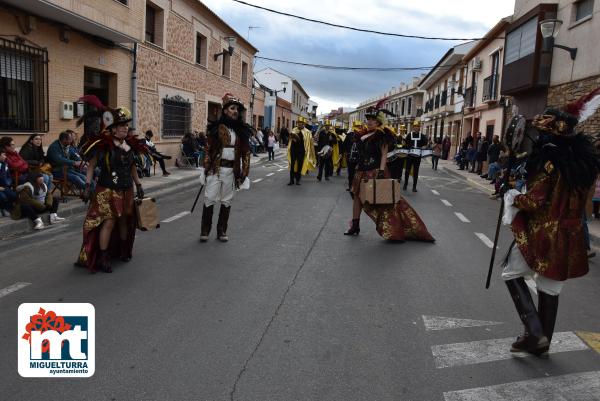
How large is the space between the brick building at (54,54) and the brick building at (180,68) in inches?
91.7

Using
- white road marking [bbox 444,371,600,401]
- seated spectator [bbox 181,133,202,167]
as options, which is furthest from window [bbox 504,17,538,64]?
white road marking [bbox 444,371,600,401]

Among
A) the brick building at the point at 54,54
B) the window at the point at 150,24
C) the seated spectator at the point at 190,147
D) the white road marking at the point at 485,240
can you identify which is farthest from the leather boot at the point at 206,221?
the window at the point at 150,24

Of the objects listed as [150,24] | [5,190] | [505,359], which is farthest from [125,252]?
[150,24]

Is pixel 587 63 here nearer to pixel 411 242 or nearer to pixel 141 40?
pixel 411 242

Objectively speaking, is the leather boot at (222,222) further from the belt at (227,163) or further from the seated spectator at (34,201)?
the seated spectator at (34,201)

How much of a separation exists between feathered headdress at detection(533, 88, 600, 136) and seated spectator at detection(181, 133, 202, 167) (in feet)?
53.2

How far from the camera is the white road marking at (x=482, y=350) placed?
12.1ft

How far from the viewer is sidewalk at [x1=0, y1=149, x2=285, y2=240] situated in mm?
7448

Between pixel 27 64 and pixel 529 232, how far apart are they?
35.9ft

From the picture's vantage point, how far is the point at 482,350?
3.87m

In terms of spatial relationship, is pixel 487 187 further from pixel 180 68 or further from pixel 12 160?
pixel 12 160

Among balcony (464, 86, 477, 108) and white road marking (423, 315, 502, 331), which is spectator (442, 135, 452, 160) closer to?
balcony (464, 86, 477, 108)

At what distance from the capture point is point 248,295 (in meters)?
4.89

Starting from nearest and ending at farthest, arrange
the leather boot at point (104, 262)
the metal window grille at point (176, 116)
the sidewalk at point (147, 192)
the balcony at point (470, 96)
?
the leather boot at point (104, 262)
the sidewalk at point (147, 192)
the metal window grille at point (176, 116)
the balcony at point (470, 96)
